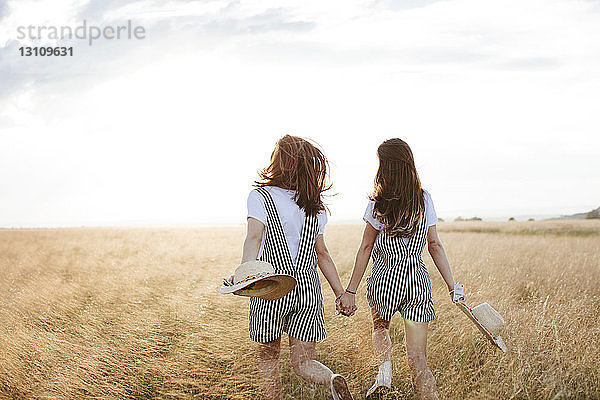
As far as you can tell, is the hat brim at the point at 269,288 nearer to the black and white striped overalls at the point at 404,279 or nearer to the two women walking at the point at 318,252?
the two women walking at the point at 318,252

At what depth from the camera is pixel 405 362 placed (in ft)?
16.8

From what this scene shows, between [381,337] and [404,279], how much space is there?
65 centimetres

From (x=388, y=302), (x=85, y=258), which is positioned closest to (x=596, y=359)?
(x=388, y=302)

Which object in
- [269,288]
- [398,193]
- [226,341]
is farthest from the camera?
[226,341]

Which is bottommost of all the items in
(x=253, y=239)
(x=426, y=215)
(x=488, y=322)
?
(x=488, y=322)

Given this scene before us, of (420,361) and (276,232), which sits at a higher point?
(276,232)

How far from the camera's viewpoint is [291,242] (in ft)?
12.7

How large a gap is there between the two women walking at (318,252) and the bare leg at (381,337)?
0.14m

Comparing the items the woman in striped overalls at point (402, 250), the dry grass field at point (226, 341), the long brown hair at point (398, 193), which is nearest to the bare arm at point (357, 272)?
the woman in striped overalls at point (402, 250)

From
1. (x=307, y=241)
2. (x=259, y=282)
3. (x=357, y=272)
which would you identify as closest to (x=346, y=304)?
(x=357, y=272)

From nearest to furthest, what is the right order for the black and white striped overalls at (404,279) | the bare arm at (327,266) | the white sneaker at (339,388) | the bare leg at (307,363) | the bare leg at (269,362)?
the white sneaker at (339,388) < the bare leg at (307,363) < the bare leg at (269,362) < the bare arm at (327,266) < the black and white striped overalls at (404,279)

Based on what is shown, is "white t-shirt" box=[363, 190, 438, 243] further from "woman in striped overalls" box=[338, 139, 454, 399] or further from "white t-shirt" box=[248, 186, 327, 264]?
"white t-shirt" box=[248, 186, 327, 264]

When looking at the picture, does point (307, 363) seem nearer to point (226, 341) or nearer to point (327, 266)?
point (327, 266)

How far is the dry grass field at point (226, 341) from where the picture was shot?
453 centimetres
